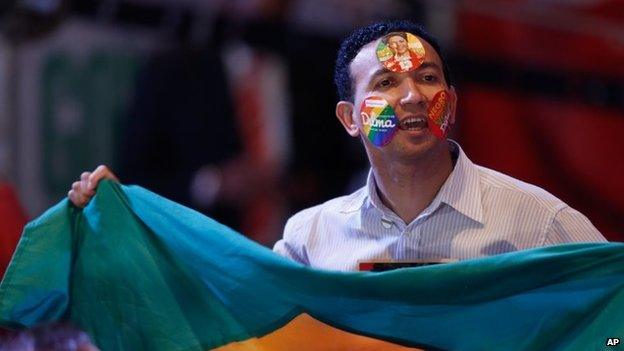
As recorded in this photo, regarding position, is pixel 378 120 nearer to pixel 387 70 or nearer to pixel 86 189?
pixel 387 70

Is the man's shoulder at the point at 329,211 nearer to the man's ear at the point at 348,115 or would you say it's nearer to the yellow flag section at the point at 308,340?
the man's ear at the point at 348,115

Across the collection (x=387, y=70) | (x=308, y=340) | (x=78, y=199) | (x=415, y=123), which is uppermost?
(x=387, y=70)

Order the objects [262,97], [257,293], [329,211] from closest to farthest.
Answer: [257,293] → [329,211] → [262,97]

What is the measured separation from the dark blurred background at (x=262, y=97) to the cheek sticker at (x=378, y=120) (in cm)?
192

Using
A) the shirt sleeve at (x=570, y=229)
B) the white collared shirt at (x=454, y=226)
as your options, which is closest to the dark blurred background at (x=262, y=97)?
the white collared shirt at (x=454, y=226)

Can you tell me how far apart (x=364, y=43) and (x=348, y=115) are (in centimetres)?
18

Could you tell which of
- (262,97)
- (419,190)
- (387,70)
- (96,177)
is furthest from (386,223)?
(262,97)

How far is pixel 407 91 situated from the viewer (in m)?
3.20

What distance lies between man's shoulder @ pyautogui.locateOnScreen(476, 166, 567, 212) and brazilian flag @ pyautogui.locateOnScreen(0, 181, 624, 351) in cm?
19

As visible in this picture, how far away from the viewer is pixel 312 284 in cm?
313

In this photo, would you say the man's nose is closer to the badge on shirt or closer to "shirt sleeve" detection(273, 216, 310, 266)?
the badge on shirt

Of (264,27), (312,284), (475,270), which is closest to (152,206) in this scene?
(312,284)

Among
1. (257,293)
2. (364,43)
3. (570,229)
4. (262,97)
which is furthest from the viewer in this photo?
(262,97)

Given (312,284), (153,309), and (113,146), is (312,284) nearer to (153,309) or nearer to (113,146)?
(153,309)
